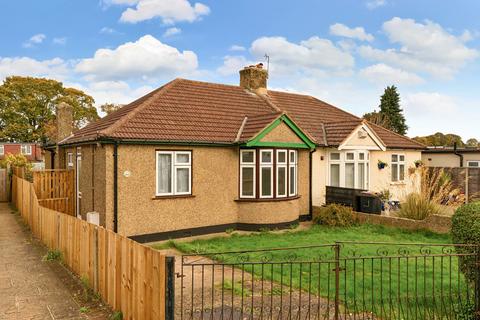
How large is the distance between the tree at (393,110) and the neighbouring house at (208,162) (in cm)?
3272

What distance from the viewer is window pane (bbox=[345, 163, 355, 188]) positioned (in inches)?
653

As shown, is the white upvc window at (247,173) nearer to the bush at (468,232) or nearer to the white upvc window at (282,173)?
the white upvc window at (282,173)

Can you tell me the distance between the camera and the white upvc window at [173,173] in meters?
12.1

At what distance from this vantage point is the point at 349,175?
16672 mm

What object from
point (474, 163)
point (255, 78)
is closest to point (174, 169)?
point (255, 78)

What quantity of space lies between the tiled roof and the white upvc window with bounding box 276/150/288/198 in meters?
1.36

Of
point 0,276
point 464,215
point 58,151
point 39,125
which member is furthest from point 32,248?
point 39,125

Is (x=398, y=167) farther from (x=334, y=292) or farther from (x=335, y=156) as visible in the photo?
(x=334, y=292)

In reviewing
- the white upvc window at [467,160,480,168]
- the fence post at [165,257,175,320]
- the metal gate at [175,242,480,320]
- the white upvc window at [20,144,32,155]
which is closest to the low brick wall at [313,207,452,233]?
the metal gate at [175,242,480,320]

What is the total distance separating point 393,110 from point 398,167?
103 feet

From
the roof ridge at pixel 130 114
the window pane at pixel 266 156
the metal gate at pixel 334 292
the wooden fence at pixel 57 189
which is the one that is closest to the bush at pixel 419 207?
the metal gate at pixel 334 292

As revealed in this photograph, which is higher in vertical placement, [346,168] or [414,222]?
Result: [346,168]

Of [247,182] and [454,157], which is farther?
[454,157]

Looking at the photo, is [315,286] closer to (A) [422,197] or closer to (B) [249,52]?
(A) [422,197]
